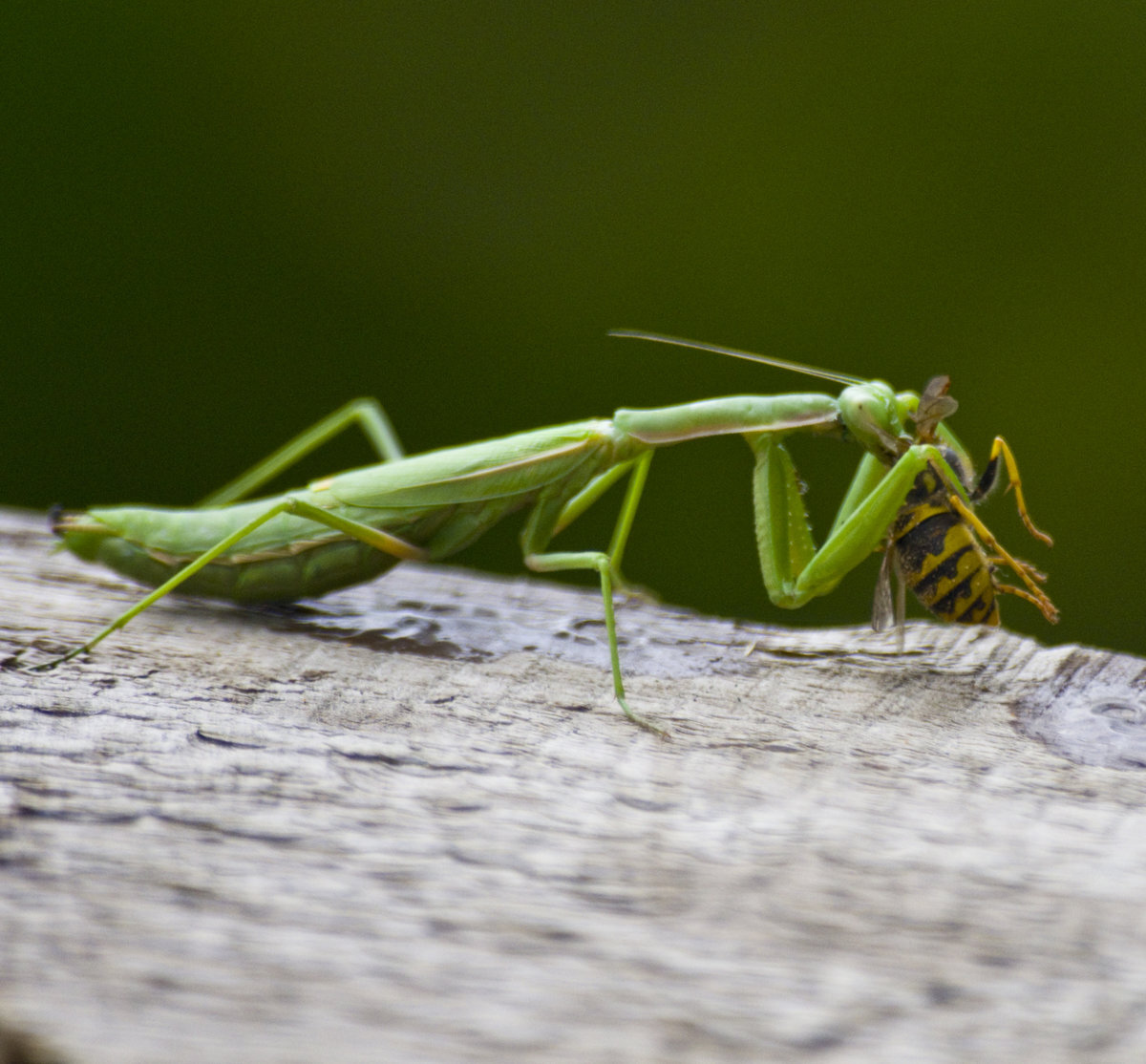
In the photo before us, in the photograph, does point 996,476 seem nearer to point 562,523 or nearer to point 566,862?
point 562,523

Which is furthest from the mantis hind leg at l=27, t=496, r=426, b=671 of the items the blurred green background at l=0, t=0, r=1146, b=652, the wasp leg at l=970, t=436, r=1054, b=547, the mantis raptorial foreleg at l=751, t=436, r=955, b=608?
the blurred green background at l=0, t=0, r=1146, b=652

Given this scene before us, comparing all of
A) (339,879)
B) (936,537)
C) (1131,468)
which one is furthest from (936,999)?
(1131,468)

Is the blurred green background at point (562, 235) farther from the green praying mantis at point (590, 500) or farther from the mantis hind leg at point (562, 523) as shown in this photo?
the green praying mantis at point (590, 500)


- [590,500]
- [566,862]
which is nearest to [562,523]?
[590,500]

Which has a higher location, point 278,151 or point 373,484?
point 278,151

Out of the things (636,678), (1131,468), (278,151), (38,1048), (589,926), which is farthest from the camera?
(278,151)

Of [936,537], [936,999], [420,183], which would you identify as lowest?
[936,999]

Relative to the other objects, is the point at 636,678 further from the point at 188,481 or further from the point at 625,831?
the point at 188,481
